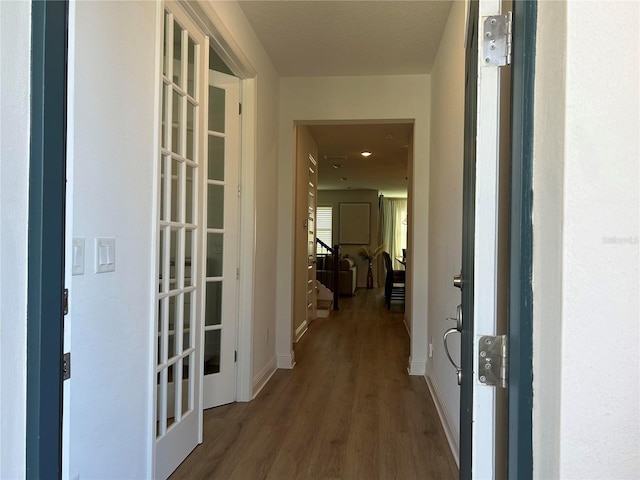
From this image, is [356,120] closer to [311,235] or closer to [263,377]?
[311,235]

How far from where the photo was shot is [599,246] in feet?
2.12

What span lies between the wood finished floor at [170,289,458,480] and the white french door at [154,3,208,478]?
0.28 m

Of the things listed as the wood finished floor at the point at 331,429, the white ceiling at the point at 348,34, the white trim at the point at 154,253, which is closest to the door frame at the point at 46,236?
the white trim at the point at 154,253

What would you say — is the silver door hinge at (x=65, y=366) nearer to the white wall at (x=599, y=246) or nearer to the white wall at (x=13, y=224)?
the white wall at (x=13, y=224)

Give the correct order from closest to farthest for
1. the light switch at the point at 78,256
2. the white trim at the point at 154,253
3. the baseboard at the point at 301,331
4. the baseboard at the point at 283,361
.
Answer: the light switch at the point at 78,256 → the white trim at the point at 154,253 → the baseboard at the point at 283,361 → the baseboard at the point at 301,331

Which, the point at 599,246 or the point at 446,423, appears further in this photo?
the point at 446,423

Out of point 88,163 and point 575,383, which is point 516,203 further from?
point 88,163

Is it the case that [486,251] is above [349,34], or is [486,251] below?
below

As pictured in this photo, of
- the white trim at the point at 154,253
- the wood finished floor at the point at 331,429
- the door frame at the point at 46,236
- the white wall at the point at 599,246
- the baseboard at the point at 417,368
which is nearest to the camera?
the white wall at the point at 599,246

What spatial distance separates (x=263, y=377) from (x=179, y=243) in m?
1.76

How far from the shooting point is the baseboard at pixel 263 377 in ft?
11.0

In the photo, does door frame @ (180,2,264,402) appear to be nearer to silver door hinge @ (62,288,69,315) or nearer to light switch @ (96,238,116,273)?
light switch @ (96,238,116,273)

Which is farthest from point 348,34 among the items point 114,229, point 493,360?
point 493,360

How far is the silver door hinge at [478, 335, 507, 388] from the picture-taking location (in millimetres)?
821
